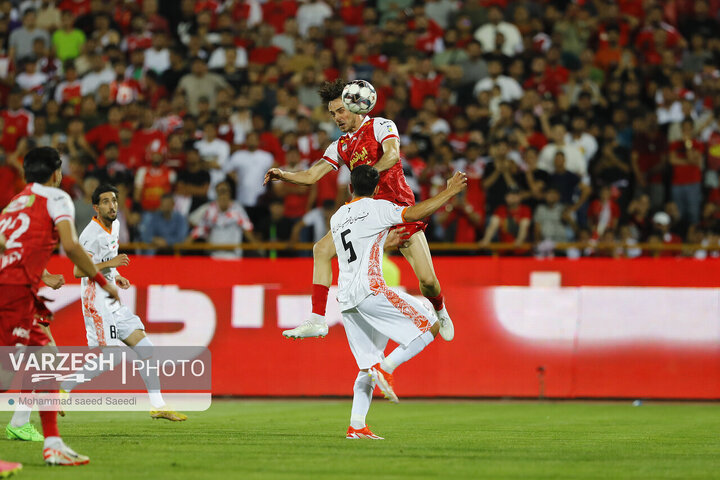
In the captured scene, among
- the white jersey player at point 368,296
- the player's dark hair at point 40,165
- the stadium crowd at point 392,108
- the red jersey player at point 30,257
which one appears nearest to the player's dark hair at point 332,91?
the white jersey player at point 368,296

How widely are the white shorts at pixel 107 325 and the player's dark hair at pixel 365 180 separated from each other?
338 cm

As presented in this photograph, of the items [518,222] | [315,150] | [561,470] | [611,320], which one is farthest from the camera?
[315,150]

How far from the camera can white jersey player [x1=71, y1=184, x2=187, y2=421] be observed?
1189cm

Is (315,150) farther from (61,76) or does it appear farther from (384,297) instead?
(384,297)

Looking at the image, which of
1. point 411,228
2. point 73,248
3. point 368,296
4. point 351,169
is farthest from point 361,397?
point 73,248

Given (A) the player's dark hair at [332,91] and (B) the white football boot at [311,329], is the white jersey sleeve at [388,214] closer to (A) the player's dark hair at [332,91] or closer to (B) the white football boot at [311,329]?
(B) the white football boot at [311,329]

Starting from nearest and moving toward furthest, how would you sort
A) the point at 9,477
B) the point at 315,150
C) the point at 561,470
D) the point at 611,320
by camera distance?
the point at 9,477 → the point at 561,470 → the point at 611,320 → the point at 315,150

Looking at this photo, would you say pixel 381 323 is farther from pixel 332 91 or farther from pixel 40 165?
pixel 40 165

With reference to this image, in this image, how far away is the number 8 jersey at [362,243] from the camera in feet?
33.6

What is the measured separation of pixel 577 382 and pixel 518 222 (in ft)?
10.4

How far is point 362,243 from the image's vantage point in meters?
10.3

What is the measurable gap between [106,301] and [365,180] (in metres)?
3.48

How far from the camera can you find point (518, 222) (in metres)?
18.8

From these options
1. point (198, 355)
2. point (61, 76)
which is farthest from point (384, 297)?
point (61, 76)
